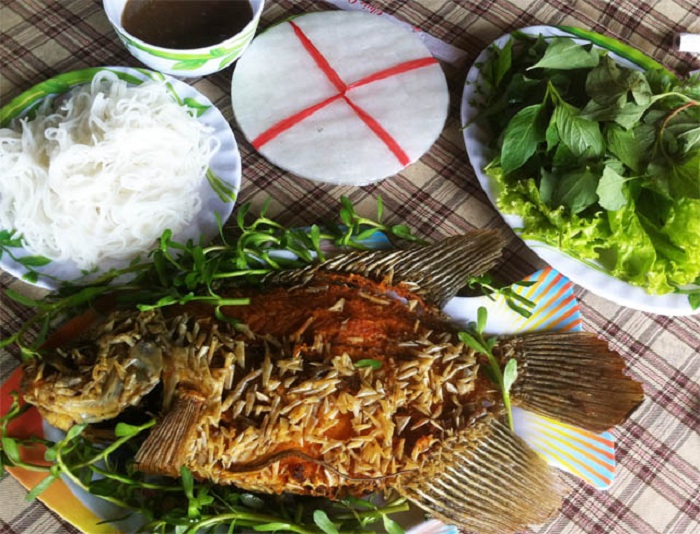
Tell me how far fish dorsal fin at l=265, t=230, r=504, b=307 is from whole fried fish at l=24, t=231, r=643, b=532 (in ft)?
0.14

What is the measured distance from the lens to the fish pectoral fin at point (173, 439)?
0.97 metres

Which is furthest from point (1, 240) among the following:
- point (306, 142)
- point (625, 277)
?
point (625, 277)

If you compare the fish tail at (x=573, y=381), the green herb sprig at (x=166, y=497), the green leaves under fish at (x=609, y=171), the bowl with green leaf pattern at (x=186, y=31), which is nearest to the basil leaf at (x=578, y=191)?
the green leaves under fish at (x=609, y=171)

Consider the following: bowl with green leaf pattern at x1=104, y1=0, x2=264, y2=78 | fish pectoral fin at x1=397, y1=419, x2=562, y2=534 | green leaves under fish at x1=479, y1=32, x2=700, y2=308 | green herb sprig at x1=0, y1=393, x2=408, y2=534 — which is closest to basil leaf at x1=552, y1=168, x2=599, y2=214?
green leaves under fish at x1=479, y1=32, x2=700, y2=308

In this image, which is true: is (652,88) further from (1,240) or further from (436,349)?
(1,240)

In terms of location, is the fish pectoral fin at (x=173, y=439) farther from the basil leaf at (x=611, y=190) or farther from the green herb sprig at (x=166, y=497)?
the basil leaf at (x=611, y=190)

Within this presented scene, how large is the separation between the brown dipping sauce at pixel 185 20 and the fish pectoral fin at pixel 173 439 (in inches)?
32.0

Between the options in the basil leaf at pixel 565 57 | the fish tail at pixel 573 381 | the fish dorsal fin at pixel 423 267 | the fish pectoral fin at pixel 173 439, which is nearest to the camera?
the fish pectoral fin at pixel 173 439

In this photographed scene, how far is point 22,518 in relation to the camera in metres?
1.13

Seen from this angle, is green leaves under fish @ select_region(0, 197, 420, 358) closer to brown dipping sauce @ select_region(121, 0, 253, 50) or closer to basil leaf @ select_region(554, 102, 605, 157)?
basil leaf @ select_region(554, 102, 605, 157)

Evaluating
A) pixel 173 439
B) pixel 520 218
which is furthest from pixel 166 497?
pixel 520 218

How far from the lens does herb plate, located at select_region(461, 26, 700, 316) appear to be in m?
1.28

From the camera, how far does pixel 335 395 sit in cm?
102

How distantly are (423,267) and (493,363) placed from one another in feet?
0.71
